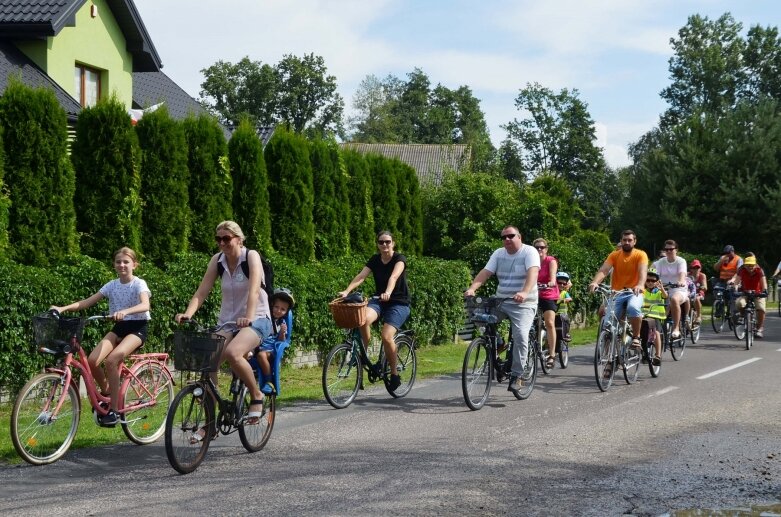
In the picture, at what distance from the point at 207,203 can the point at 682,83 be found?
2397 inches

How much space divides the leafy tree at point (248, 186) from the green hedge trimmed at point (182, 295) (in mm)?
1268

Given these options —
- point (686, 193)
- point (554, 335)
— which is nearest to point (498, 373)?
point (554, 335)

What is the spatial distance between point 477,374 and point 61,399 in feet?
15.1

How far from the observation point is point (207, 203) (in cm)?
1611

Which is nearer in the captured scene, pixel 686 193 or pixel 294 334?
pixel 294 334

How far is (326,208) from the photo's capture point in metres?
19.3

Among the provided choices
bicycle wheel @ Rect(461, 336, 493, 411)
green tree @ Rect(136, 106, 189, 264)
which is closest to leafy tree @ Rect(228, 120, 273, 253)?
green tree @ Rect(136, 106, 189, 264)

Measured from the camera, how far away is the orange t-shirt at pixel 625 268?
13258 mm

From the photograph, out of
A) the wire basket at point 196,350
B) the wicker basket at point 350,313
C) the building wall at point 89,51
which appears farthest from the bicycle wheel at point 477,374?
the building wall at point 89,51

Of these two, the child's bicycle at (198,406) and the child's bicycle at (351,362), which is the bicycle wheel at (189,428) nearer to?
the child's bicycle at (198,406)

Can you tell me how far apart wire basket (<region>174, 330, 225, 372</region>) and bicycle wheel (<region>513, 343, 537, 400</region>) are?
493 cm

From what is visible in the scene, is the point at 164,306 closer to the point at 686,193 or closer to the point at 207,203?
the point at 207,203

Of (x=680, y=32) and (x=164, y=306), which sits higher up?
(x=680, y=32)

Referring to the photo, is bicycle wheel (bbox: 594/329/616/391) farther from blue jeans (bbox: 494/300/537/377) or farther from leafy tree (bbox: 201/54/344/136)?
leafy tree (bbox: 201/54/344/136)
